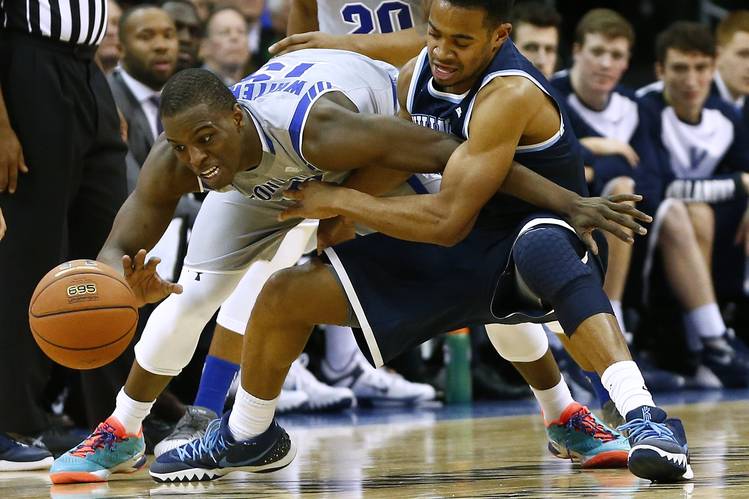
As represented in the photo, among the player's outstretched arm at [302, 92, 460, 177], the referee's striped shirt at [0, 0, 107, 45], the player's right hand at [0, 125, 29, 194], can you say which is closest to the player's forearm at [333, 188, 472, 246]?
the player's outstretched arm at [302, 92, 460, 177]

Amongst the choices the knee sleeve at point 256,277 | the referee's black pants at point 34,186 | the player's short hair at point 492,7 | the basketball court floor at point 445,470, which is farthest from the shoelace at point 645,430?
the referee's black pants at point 34,186

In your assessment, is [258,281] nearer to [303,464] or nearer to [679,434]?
[303,464]

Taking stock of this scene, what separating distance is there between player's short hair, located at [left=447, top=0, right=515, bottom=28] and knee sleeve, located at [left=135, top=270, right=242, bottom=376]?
1.22m

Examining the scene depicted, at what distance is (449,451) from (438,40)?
5.27 ft

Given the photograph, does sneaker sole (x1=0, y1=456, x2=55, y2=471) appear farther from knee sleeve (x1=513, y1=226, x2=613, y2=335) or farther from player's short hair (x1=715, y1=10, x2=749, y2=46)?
player's short hair (x1=715, y1=10, x2=749, y2=46)

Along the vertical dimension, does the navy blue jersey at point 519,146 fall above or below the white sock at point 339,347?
above

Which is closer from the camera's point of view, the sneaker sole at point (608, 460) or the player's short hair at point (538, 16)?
the sneaker sole at point (608, 460)

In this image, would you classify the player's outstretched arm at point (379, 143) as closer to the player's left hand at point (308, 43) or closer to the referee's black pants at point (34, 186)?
the player's left hand at point (308, 43)

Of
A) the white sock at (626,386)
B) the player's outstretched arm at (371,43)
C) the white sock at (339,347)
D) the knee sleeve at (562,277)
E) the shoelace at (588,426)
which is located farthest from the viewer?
the white sock at (339,347)

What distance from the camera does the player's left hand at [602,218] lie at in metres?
3.57

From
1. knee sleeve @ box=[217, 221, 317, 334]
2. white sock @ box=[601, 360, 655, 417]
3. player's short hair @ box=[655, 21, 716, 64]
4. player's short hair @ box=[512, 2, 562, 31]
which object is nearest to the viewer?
white sock @ box=[601, 360, 655, 417]

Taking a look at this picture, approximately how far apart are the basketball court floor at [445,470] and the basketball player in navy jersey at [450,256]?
0.24 meters

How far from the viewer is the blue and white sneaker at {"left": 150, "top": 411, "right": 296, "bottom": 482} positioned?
12.7 ft

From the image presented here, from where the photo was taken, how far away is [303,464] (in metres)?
4.32
